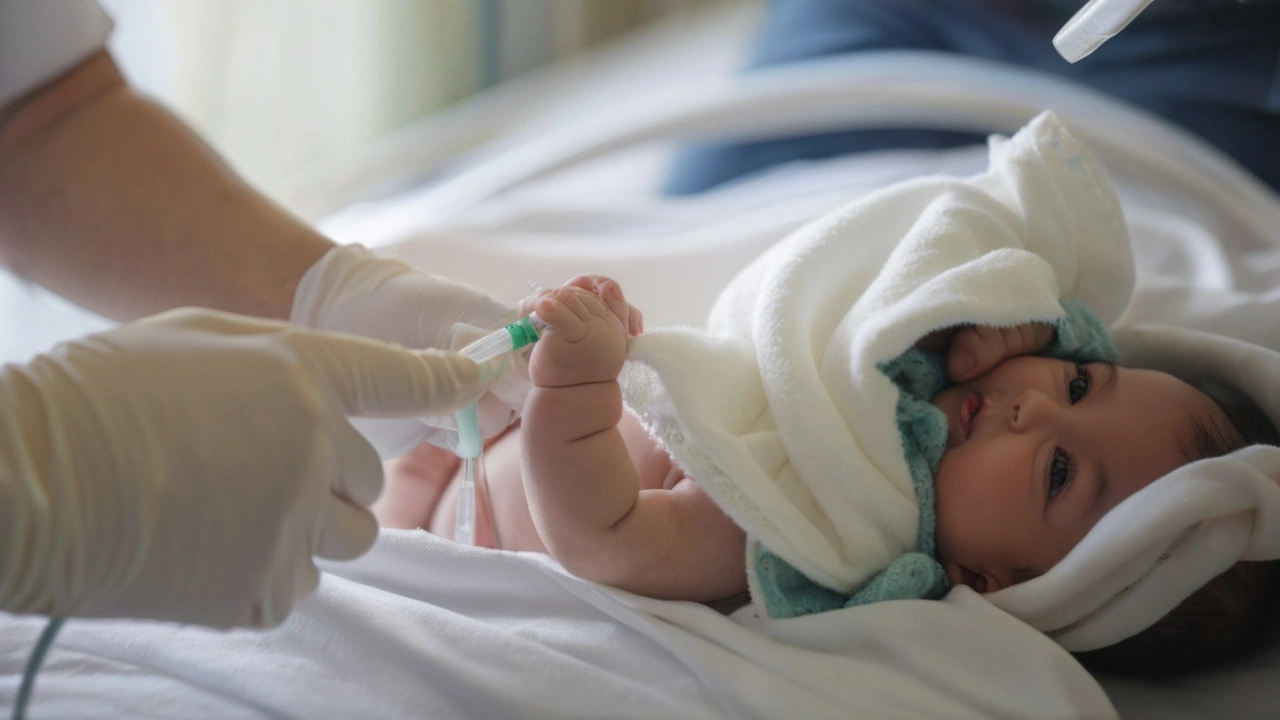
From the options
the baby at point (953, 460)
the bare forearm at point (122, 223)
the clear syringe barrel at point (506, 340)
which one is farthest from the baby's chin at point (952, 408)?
the bare forearm at point (122, 223)

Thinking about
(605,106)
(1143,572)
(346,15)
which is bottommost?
(1143,572)

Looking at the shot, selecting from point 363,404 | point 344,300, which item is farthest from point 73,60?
point 363,404

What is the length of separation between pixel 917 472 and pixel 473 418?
39cm

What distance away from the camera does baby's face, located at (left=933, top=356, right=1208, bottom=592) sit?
877 millimetres

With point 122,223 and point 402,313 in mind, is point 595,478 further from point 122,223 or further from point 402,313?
point 122,223

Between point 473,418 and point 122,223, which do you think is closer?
point 473,418

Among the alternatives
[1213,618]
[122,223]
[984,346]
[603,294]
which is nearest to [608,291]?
[603,294]

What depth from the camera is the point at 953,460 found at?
3.00ft

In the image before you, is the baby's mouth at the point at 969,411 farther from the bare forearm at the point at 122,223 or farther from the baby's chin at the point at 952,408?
the bare forearm at the point at 122,223

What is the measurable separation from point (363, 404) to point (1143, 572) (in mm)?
632

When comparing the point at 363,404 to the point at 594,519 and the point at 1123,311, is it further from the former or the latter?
the point at 1123,311

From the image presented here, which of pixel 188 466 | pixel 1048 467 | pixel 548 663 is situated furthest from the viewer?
pixel 1048 467

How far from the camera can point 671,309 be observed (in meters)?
1.24

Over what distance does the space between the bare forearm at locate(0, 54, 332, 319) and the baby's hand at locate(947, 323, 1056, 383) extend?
62 centimetres
